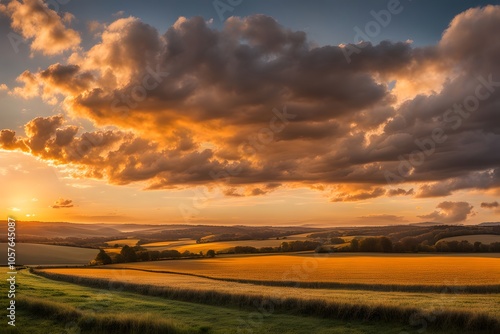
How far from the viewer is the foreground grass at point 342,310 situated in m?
20.5

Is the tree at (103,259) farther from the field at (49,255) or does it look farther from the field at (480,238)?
the field at (480,238)

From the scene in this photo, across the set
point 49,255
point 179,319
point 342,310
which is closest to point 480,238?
point 342,310

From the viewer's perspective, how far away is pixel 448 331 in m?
20.5

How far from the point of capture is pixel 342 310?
24047mm

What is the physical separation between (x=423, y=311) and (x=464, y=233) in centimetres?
10661

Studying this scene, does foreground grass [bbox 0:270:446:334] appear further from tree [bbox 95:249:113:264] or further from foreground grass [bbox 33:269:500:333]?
tree [bbox 95:249:113:264]

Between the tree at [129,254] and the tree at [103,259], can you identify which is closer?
the tree at [103,259]

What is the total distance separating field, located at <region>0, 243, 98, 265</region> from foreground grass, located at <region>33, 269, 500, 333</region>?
→ 253ft

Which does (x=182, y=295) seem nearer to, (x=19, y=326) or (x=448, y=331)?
(x=19, y=326)

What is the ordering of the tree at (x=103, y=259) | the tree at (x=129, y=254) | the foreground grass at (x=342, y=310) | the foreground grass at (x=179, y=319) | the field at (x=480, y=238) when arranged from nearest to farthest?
1. the foreground grass at (x=342, y=310)
2. the foreground grass at (x=179, y=319)
3. the tree at (x=103, y=259)
4. the tree at (x=129, y=254)
5. the field at (x=480, y=238)

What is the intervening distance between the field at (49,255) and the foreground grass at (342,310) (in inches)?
3032

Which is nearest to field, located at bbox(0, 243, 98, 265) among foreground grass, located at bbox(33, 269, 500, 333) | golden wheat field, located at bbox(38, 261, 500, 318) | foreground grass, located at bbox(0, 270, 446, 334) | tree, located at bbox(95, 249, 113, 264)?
tree, located at bbox(95, 249, 113, 264)

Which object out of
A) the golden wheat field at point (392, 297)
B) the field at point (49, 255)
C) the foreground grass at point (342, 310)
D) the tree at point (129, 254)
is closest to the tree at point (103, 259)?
the tree at point (129, 254)

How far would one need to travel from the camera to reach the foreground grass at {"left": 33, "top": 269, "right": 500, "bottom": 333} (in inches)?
806
